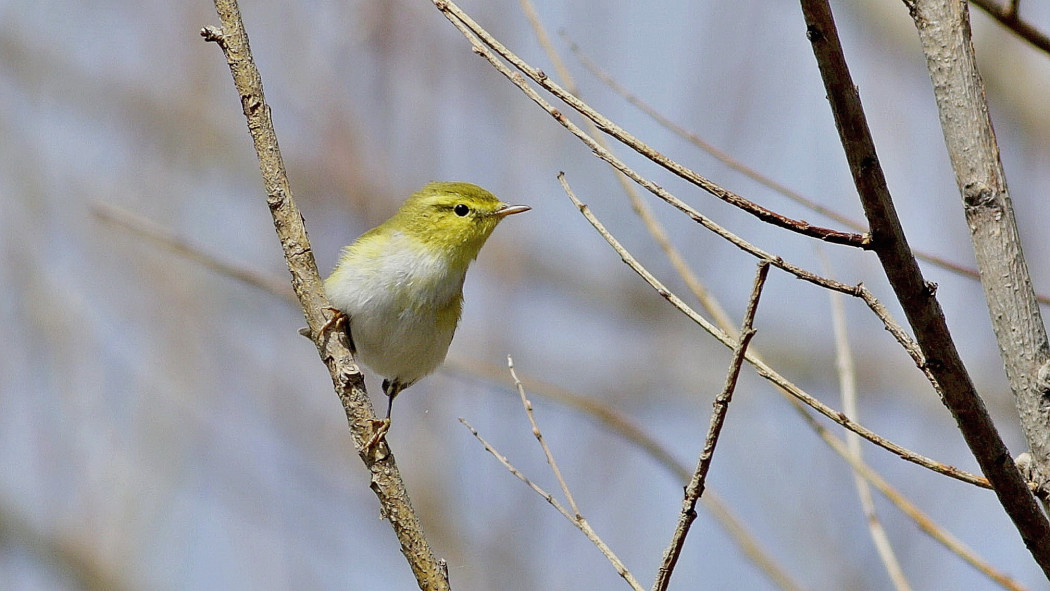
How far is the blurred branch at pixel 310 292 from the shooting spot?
88.7 inches

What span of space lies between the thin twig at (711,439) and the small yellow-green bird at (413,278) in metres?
2.32

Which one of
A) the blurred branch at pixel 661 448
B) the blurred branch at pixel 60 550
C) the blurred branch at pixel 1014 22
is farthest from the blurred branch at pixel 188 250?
the blurred branch at pixel 60 550

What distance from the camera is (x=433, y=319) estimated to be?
158 inches

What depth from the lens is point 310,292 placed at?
2.51m

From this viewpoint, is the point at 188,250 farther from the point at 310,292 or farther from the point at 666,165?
the point at 666,165

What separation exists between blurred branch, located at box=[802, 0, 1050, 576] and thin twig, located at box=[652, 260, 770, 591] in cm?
18

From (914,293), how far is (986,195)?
226 mm

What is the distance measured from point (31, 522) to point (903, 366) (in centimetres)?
602

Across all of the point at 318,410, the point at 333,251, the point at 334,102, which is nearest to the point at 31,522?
the point at 318,410

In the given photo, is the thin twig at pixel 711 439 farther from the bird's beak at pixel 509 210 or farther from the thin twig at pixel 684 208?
the bird's beak at pixel 509 210

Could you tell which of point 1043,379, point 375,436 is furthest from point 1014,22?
point 375,436

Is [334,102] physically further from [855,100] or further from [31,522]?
[855,100]

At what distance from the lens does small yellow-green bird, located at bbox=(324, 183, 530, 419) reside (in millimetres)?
3885

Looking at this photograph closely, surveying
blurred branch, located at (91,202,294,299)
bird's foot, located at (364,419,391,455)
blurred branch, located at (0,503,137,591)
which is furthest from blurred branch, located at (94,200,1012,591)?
blurred branch, located at (0,503,137,591)
